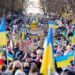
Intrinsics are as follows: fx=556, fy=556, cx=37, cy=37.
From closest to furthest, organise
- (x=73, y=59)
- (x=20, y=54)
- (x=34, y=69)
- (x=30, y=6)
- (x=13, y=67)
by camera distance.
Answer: (x=34, y=69) → (x=13, y=67) → (x=73, y=59) → (x=20, y=54) → (x=30, y=6)

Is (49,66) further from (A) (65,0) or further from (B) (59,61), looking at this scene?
(A) (65,0)

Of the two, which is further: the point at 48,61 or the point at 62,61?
the point at 62,61

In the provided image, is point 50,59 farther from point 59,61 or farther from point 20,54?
point 20,54

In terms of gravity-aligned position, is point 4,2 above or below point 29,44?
above

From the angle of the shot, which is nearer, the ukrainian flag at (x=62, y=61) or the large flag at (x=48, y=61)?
the large flag at (x=48, y=61)

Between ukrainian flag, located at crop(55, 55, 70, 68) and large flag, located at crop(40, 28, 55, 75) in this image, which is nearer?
large flag, located at crop(40, 28, 55, 75)

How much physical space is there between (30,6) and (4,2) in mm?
43524

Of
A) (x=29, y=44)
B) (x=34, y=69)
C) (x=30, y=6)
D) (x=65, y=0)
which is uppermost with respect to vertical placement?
(x=30, y=6)

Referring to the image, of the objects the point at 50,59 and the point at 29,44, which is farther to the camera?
the point at 29,44

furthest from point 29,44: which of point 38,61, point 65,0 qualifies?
Answer: point 65,0

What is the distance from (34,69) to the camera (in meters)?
9.79

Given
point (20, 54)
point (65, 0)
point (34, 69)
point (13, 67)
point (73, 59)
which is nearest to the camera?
point (34, 69)

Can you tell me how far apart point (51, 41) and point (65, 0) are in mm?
55569

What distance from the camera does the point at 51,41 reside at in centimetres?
1076
